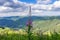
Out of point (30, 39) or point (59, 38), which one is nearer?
point (30, 39)

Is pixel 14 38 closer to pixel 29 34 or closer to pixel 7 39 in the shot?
pixel 7 39

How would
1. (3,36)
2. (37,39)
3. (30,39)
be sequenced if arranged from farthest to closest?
1. (3,36)
2. (37,39)
3. (30,39)

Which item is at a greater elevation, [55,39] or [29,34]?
[29,34]

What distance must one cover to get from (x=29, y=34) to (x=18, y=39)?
5.05 ft

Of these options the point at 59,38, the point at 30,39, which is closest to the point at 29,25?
the point at 30,39

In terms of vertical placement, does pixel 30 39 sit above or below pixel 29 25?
below

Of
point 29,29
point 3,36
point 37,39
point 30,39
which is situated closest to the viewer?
point 29,29

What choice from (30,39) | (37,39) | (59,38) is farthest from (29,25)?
(59,38)

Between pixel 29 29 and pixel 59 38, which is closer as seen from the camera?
pixel 29 29

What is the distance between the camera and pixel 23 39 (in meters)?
5.46

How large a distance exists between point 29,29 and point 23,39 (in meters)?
1.59

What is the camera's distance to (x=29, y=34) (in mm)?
4059

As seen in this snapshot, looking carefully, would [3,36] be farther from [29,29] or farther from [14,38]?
[29,29]

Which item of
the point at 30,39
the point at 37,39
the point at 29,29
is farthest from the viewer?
the point at 37,39
